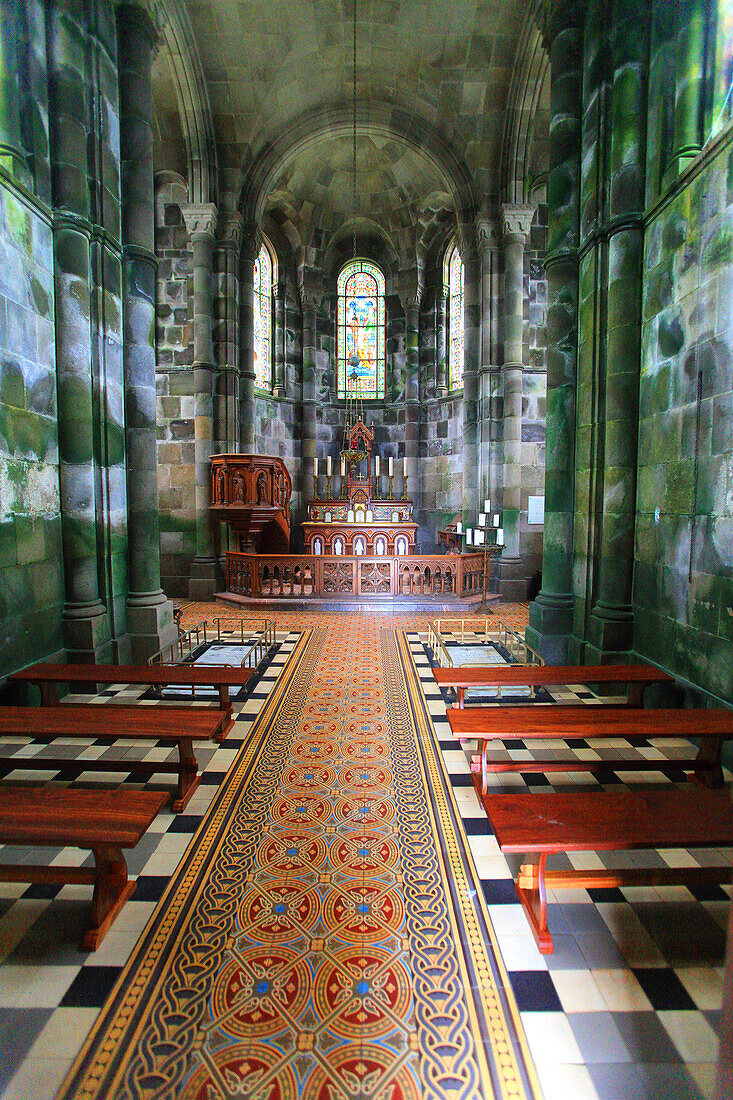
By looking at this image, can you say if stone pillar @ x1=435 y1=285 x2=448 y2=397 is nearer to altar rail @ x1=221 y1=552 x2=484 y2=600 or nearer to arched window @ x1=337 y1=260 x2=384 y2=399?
arched window @ x1=337 y1=260 x2=384 y2=399

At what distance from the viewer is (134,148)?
23.0 ft

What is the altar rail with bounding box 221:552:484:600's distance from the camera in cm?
1071

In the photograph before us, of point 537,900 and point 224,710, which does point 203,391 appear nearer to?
point 224,710

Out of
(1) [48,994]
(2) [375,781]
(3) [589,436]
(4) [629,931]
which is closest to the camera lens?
(1) [48,994]

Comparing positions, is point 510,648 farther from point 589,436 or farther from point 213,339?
point 213,339

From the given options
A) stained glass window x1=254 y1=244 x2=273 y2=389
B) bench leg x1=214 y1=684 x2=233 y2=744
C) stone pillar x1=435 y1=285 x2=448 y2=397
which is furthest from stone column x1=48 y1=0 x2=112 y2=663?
stone pillar x1=435 y1=285 x2=448 y2=397

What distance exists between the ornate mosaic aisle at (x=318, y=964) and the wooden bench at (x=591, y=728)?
0.60 m

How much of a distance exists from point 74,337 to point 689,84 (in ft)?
21.7

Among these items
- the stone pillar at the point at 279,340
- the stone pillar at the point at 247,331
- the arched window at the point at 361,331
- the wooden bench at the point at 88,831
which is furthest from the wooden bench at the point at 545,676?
the arched window at the point at 361,331

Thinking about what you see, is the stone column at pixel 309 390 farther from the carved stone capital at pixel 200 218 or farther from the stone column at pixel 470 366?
the carved stone capital at pixel 200 218

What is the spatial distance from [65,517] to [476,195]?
38.3ft

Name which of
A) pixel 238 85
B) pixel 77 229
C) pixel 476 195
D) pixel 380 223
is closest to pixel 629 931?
pixel 77 229

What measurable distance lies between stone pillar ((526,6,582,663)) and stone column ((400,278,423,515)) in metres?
10.6

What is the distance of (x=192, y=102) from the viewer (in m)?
11.4
